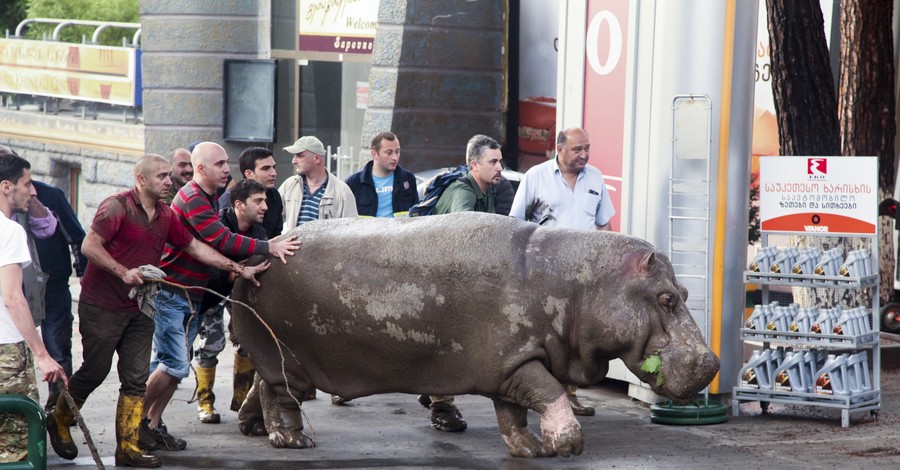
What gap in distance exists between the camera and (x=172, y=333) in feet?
26.9

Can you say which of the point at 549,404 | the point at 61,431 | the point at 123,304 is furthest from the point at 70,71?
the point at 549,404

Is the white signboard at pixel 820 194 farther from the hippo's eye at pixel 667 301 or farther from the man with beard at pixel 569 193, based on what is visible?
the hippo's eye at pixel 667 301

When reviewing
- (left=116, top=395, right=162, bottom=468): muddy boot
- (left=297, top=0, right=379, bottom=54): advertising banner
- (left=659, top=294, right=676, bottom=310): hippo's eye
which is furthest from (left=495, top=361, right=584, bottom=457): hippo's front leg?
(left=297, top=0, right=379, bottom=54): advertising banner

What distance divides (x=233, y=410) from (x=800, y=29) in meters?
5.42

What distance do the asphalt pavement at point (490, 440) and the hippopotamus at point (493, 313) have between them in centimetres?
45

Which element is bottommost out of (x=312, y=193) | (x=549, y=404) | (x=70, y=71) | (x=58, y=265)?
(x=549, y=404)

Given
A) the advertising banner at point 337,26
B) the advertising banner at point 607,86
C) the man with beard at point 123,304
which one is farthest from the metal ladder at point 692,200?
the advertising banner at point 337,26

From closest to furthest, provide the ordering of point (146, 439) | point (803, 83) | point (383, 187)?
1. point (146, 439)
2. point (383, 187)
3. point (803, 83)

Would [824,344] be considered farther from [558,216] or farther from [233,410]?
[233,410]

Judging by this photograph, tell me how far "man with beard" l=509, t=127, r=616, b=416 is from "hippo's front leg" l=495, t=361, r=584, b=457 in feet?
5.50

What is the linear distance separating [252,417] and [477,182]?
2219 mm

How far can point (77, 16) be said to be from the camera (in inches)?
973

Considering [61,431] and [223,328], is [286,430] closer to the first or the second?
[223,328]

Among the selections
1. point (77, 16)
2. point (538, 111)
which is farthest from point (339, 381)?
point (77, 16)
